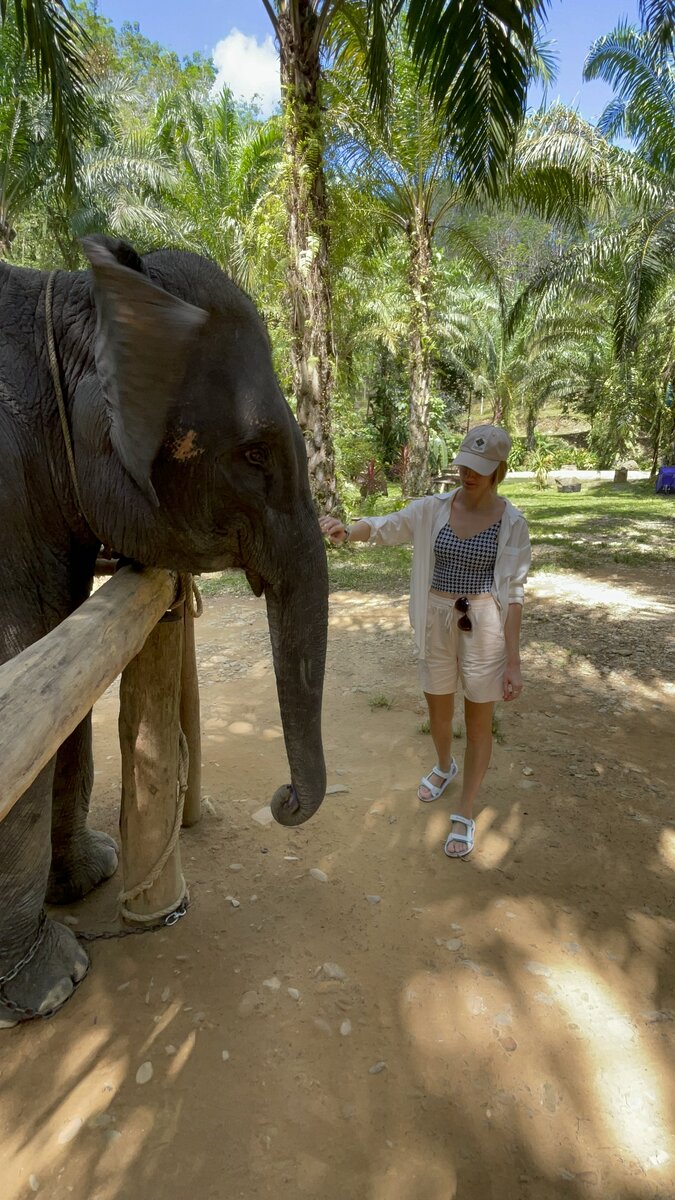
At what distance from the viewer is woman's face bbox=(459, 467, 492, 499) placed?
268cm

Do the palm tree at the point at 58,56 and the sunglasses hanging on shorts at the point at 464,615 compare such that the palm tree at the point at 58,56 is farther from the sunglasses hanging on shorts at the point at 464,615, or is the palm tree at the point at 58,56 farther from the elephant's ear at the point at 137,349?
the sunglasses hanging on shorts at the point at 464,615

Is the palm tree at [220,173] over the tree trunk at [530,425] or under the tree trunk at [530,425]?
over

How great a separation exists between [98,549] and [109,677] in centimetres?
84

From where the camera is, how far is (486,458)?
2.64 meters

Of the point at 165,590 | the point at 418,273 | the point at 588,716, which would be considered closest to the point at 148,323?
the point at 165,590

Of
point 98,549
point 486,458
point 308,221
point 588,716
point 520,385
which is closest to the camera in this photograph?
point 98,549

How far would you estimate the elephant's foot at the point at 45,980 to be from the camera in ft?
6.93

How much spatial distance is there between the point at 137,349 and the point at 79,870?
209 cm

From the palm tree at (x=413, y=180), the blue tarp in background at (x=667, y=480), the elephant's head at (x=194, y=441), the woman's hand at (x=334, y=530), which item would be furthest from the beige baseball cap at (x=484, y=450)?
the blue tarp in background at (x=667, y=480)

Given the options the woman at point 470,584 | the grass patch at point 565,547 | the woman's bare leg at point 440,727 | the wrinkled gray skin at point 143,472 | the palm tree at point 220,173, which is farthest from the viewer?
the palm tree at point 220,173

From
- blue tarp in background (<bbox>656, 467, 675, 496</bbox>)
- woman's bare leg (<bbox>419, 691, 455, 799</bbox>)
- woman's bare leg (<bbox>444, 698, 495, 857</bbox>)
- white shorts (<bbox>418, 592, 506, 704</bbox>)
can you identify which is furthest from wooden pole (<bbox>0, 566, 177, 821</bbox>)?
blue tarp in background (<bbox>656, 467, 675, 496</bbox>)

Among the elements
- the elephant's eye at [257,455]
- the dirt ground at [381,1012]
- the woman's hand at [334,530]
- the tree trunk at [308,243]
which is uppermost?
the tree trunk at [308,243]

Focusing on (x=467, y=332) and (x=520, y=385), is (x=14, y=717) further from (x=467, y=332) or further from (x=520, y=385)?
(x=520, y=385)

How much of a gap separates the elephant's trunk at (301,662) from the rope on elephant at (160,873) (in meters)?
0.49
